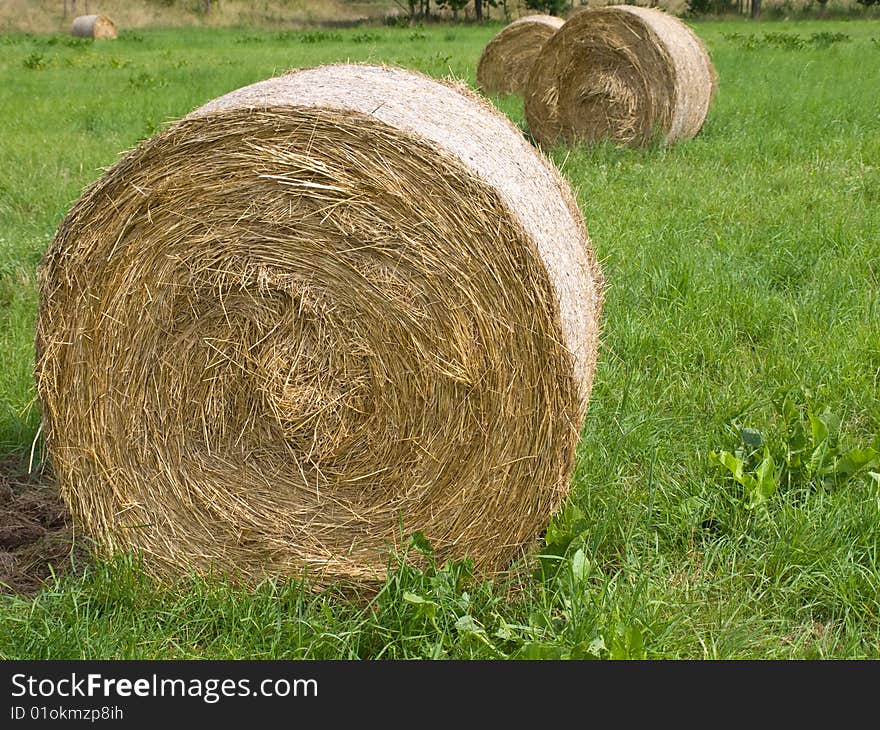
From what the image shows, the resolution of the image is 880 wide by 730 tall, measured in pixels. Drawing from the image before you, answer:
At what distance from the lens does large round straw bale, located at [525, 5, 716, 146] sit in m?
9.92

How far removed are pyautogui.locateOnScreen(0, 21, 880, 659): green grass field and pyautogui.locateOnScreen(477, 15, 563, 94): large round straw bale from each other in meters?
6.42

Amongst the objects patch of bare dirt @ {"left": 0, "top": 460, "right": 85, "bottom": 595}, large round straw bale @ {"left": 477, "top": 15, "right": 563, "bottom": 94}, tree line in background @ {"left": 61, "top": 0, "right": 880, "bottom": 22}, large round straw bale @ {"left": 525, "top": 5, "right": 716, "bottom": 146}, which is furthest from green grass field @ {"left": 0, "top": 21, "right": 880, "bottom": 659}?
tree line in background @ {"left": 61, "top": 0, "right": 880, "bottom": 22}

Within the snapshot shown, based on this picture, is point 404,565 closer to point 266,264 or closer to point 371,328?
point 371,328

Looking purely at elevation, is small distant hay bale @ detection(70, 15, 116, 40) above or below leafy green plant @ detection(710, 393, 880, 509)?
above

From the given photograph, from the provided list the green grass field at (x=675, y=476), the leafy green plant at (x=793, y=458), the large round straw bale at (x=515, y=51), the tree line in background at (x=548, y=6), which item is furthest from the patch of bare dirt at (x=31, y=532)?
the tree line in background at (x=548, y=6)

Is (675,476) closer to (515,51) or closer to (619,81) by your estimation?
(619,81)

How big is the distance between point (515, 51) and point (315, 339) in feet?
40.7

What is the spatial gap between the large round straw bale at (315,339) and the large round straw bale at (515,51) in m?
11.7

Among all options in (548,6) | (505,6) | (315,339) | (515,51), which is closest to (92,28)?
(505,6)

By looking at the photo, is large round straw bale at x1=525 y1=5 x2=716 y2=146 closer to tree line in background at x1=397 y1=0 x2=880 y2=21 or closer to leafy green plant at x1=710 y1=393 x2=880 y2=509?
leafy green plant at x1=710 y1=393 x2=880 y2=509

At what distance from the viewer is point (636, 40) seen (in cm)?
1000

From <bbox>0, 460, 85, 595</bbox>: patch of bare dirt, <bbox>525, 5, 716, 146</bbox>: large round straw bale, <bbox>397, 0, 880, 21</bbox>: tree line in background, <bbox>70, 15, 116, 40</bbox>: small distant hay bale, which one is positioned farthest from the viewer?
<bbox>397, 0, 880, 21</bbox>: tree line in background

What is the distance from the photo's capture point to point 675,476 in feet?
12.9

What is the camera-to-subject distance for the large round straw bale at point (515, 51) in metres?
14.5
